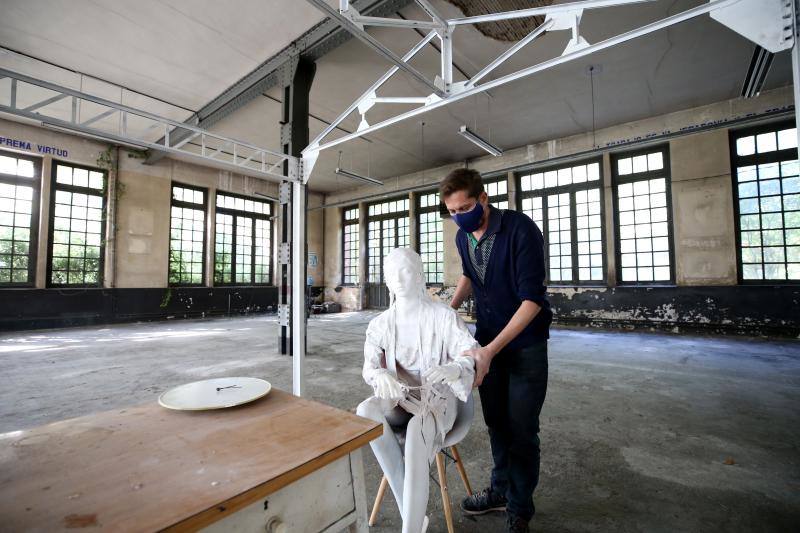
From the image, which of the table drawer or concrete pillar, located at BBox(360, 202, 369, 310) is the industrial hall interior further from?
concrete pillar, located at BBox(360, 202, 369, 310)

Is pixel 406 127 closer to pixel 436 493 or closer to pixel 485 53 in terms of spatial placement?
pixel 485 53

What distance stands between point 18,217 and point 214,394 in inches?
417

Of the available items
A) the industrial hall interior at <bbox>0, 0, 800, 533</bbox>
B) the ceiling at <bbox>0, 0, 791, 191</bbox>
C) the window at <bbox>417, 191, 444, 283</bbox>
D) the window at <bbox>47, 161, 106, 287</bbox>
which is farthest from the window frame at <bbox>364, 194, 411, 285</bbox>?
the window at <bbox>47, 161, 106, 287</bbox>

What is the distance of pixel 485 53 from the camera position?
5.60 meters

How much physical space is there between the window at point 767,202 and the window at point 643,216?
111 cm

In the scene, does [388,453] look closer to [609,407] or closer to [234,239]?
[609,407]

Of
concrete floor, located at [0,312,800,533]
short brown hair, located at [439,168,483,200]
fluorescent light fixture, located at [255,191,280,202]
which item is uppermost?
fluorescent light fixture, located at [255,191,280,202]

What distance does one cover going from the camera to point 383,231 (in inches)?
505

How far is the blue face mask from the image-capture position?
164cm

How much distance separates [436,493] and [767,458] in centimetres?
215

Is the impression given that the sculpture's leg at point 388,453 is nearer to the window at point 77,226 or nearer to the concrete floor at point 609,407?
the concrete floor at point 609,407

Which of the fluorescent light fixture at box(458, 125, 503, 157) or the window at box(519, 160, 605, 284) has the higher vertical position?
the fluorescent light fixture at box(458, 125, 503, 157)

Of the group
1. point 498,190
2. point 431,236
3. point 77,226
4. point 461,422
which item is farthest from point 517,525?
point 77,226

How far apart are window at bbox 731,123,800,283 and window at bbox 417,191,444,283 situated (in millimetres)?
6708
